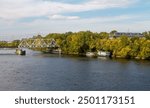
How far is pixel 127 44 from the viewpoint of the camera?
177 ft

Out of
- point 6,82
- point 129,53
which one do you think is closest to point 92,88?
point 6,82

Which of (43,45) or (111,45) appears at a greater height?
(111,45)

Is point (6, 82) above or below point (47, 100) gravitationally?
below

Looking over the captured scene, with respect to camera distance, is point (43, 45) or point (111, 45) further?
point (43, 45)

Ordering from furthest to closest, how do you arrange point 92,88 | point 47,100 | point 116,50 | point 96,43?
point 96,43 → point 116,50 → point 92,88 → point 47,100

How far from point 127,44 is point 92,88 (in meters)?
33.8

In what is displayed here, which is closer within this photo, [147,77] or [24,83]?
[24,83]

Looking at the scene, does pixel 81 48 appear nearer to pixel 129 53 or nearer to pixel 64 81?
pixel 129 53

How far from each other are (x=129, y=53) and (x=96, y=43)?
13054mm

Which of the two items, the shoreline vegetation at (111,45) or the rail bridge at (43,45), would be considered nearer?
the shoreline vegetation at (111,45)

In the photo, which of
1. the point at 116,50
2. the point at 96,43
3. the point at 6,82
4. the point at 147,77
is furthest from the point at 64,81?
the point at 96,43

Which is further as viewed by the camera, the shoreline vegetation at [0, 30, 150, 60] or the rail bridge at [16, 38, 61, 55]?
the rail bridge at [16, 38, 61, 55]

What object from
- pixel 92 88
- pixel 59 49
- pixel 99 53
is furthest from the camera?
pixel 59 49

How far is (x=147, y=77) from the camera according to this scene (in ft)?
85.7
